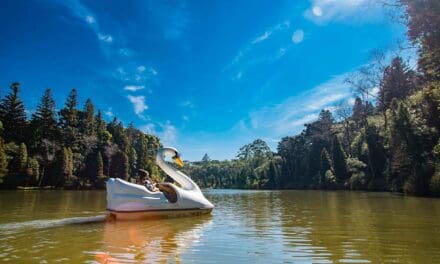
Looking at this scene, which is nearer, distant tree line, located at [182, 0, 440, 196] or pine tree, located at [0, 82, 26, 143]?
distant tree line, located at [182, 0, 440, 196]

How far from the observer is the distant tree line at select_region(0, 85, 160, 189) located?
59500 mm

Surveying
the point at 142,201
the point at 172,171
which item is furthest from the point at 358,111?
the point at 142,201

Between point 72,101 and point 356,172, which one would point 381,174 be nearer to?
point 356,172

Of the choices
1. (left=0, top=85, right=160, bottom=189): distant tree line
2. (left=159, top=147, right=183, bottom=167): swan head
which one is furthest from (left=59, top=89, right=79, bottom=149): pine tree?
(left=159, top=147, right=183, bottom=167): swan head

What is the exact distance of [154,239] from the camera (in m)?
9.32

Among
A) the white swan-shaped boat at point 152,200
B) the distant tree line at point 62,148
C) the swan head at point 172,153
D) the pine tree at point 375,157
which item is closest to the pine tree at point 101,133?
the distant tree line at point 62,148

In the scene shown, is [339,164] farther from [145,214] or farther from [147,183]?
[145,214]

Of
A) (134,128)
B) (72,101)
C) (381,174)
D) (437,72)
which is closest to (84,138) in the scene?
(72,101)

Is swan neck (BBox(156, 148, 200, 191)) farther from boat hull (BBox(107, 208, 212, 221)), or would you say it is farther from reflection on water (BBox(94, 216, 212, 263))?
reflection on water (BBox(94, 216, 212, 263))

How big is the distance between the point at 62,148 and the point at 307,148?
2174 inches

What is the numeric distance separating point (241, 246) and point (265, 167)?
98263 mm

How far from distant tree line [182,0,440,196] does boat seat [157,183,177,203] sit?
10652mm

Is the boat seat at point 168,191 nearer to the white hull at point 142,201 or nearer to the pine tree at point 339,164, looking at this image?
the white hull at point 142,201

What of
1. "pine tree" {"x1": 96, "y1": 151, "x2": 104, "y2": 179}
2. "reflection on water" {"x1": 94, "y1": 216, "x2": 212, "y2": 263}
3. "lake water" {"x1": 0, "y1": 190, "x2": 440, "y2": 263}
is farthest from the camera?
"pine tree" {"x1": 96, "y1": 151, "x2": 104, "y2": 179}
